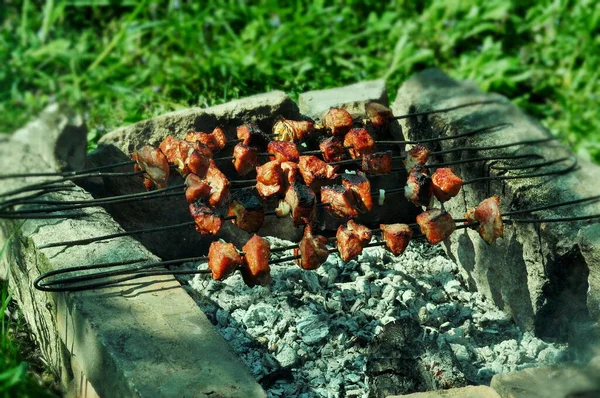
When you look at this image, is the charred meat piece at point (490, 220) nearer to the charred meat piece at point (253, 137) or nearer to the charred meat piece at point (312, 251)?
the charred meat piece at point (312, 251)

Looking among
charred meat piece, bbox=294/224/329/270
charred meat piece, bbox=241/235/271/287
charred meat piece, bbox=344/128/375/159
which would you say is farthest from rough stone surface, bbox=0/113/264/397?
charred meat piece, bbox=344/128/375/159

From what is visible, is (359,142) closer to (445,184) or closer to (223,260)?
(445,184)

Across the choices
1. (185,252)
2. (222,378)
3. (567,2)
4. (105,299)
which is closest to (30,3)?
(185,252)

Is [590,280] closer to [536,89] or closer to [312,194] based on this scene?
[312,194]

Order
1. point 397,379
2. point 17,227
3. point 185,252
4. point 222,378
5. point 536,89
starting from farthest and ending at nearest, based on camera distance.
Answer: point 536,89, point 185,252, point 17,227, point 397,379, point 222,378

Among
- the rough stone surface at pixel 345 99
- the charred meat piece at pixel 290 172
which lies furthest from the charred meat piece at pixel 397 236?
the rough stone surface at pixel 345 99

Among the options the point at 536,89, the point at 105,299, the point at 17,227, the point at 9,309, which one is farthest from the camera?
the point at 536,89
